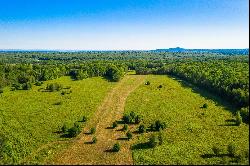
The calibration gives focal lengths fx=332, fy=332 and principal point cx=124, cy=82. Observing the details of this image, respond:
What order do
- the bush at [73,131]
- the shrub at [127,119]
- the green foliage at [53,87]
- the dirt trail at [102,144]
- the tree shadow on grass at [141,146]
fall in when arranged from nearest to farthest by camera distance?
the dirt trail at [102,144]
the tree shadow on grass at [141,146]
the bush at [73,131]
the shrub at [127,119]
the green foliage at [53,87]

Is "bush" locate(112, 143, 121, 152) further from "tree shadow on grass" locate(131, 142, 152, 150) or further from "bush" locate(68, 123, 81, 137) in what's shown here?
"bush" locate(68, 123, 81, 137)

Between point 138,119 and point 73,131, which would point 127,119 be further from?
point 73,131

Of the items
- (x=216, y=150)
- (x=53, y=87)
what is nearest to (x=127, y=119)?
(x=216, y=150)

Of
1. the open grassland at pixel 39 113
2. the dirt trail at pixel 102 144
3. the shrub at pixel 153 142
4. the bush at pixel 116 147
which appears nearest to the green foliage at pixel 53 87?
the open grassland at pixel 39 113

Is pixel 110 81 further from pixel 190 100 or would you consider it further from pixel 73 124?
pixel 73 124

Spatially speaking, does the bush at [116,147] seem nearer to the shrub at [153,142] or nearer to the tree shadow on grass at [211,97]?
the shrub at [153,142]

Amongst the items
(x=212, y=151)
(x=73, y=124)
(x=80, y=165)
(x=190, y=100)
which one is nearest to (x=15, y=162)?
(x=80, y=165)

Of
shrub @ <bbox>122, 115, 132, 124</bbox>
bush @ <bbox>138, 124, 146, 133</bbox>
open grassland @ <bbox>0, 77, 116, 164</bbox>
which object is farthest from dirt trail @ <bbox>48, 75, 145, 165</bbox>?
bush @ <bbox>138, 124, 146, 133</bbox>
